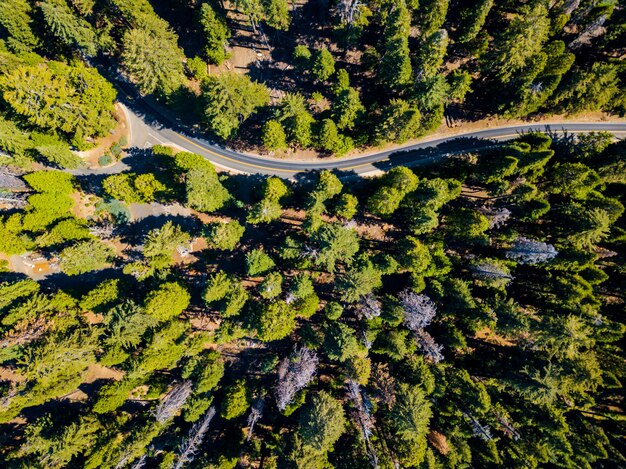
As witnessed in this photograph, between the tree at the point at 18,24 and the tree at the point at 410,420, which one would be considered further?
the tree at the point at 18,24

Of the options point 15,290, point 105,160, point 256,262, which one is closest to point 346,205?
point 256,262

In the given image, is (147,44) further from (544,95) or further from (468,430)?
(468,430)

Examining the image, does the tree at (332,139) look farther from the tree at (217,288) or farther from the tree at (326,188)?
the tree at (217,288)

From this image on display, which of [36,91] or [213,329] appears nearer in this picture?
[36,91]

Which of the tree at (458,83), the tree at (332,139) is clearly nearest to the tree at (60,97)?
the tree at (332,139)

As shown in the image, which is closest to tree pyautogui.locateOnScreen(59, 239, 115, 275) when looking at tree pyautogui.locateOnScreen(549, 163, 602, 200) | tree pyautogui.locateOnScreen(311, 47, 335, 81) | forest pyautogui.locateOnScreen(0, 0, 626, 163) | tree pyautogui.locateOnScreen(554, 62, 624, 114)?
forest pyautogui.locateOnScreen(0, 0, 626, 163)

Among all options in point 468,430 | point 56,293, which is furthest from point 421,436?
point 56,293
